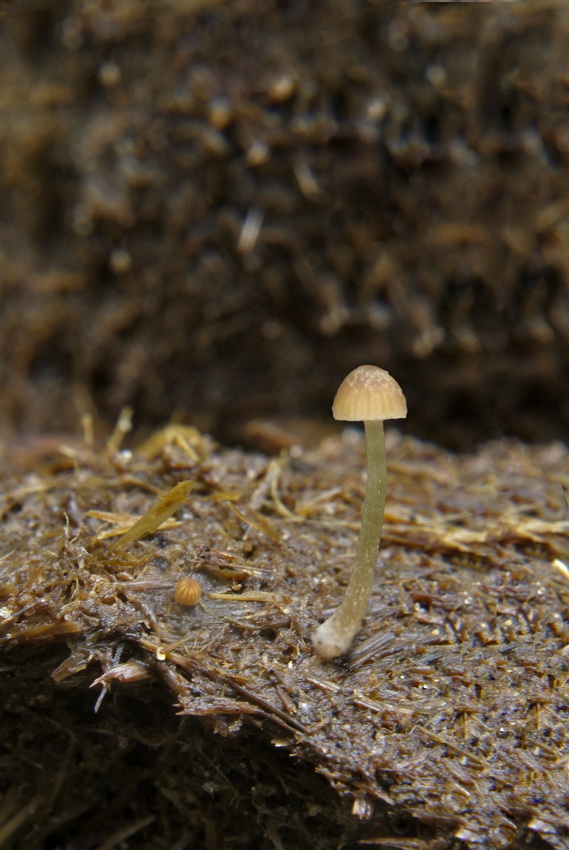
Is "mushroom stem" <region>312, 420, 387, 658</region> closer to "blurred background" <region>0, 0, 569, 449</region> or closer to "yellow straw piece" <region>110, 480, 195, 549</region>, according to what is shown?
"yellow straw piece" <region>110, 480, 195, 549</region>

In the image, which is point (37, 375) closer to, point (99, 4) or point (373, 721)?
point (99, 4)

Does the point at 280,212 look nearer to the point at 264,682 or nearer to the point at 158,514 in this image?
the point at 158,514

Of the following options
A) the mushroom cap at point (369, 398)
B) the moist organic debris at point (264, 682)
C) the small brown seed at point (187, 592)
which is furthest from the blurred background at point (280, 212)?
the mushroom cap at point (369, 398)

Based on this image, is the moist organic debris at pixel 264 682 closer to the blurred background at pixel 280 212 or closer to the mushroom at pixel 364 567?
the mushroom at pixel 364 567

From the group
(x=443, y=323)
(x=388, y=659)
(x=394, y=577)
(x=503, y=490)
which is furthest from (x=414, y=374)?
(x=388, y=659)

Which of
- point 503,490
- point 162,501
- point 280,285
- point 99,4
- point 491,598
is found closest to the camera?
point 162,501

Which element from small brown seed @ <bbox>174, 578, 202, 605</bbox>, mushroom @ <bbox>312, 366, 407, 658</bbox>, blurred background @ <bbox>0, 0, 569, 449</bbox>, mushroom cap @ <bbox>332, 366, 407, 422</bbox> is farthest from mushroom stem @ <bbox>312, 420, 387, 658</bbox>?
blurred background @ <bbox>0, 0, 569, 449</bbox>

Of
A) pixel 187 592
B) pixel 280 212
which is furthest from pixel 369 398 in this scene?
pixel 280 212
